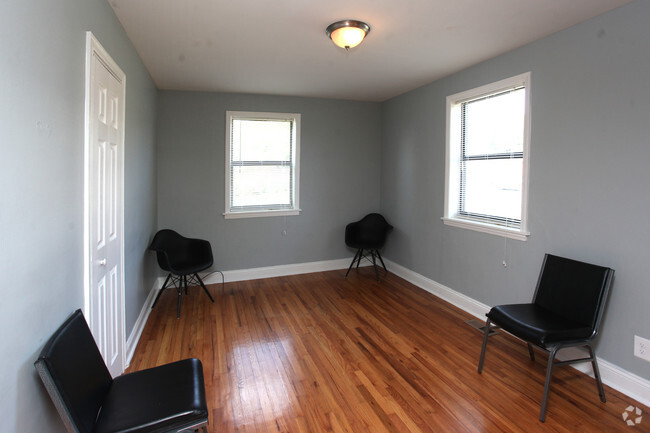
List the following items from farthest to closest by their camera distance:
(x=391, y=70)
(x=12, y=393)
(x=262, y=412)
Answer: (x=391, y=70)
(x=262, y=412)
(x=12, y=393)

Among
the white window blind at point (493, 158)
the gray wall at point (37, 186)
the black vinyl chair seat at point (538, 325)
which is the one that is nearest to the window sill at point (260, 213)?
the white window blind at point (493, 158)

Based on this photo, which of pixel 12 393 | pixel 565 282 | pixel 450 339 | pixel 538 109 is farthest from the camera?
pixel 450 339

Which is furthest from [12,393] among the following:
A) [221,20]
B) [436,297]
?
[436,297]

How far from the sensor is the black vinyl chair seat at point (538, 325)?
219 centimetres

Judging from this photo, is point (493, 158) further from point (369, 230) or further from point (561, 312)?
point (369, 230)

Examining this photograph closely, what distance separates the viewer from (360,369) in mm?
2648

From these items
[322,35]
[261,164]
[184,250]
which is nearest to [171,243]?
[184,250]

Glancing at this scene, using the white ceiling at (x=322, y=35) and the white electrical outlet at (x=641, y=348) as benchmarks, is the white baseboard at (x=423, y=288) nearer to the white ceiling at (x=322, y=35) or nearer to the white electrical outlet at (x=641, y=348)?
the white electrical outlet at (x=641, y=348)

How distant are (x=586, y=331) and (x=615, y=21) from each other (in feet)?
6.72

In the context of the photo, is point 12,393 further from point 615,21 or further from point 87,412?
point 615,21

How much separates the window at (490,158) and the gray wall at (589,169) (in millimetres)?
104

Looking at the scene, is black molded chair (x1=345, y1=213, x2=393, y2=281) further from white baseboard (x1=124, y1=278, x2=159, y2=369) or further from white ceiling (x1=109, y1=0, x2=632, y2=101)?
white baseboard (x1=124, y1=278, x2=159, y2=369)

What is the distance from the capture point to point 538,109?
291 cm

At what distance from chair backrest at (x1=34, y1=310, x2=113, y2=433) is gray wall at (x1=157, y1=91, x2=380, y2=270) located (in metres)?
3.15
